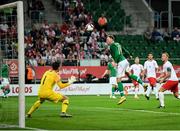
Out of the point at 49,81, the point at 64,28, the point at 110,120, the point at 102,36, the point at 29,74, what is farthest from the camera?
the point at 102,36

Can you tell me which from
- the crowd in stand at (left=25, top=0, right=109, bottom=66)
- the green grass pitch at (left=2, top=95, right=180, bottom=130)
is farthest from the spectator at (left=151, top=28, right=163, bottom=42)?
the green grass pitch at (left=2, top=95, right=180, bottom=130)

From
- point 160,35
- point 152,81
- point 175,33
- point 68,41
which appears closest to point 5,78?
point 152,81

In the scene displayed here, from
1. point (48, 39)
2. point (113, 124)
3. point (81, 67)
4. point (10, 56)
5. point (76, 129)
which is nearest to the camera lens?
point (76, 129)

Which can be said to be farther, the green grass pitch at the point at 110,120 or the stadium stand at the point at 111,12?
the stadium stand at the point at 111,12

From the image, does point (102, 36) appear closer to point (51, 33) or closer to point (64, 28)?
point (64, 28)

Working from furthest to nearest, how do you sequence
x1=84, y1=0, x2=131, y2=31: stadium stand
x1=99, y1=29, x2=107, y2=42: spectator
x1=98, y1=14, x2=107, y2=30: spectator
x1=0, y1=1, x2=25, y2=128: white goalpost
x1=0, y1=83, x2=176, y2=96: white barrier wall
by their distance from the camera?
x1=84, y1=0, x2=131, y2=31: stadium stand, x1=98, y1=14, x2=107, y2=30: spectator, x1=99, y1=29, x2=107, y2=42: spectator, x1=0, y1=83, x2=176, y2=96: white barrier wall, x1=0, y1=1, x2=25, y2=128: white goalpost

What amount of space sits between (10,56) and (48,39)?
1812cm

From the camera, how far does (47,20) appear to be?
149 feet

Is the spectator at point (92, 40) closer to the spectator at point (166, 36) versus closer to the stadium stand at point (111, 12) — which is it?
the stadium stand at point (111, 12)

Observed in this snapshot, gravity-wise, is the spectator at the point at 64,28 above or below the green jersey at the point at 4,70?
above

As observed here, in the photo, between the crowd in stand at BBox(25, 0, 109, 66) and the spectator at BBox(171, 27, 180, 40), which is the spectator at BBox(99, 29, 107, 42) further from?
the spectator at BBox(171, 27, 180, 40)

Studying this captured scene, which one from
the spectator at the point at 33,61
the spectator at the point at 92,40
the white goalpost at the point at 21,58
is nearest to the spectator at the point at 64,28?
the spectator at the point at 92,40

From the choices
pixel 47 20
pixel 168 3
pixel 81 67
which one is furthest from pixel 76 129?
pixel 168 3

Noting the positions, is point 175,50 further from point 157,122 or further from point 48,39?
point 157,122
